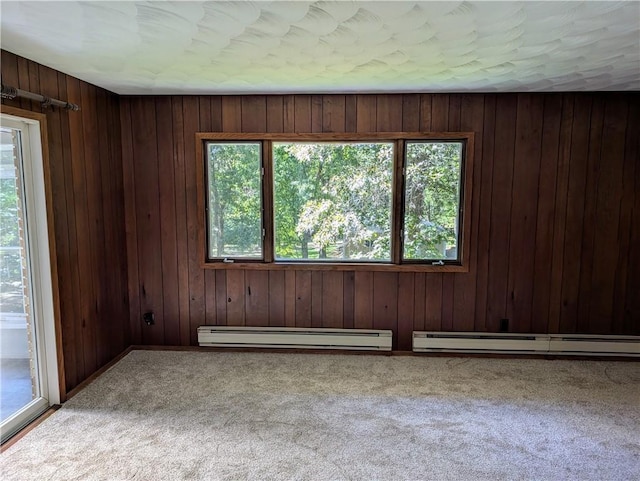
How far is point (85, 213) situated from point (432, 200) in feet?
9.16

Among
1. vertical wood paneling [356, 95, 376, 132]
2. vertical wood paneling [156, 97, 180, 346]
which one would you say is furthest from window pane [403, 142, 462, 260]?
vertical wood paneling [156, 97, 180, 346]

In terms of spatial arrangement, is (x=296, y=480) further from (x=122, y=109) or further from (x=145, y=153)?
(x=122, y=109)

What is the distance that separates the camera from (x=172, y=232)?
3.60 m

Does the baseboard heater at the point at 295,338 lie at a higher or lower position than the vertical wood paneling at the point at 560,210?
lower

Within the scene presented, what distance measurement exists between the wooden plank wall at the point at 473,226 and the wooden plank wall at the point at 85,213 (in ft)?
0.60

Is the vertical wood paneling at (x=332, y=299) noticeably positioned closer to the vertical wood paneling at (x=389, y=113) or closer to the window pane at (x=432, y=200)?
the window pane at (x=432, y=200)

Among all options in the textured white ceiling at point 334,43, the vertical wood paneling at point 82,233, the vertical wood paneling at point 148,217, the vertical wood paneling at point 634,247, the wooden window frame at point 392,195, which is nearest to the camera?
the textured white ceiling at point 334,43

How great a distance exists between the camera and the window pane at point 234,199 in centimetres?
354

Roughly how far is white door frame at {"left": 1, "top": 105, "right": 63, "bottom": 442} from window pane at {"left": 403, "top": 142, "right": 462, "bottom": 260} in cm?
268

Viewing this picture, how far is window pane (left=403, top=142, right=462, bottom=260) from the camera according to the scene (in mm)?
3445

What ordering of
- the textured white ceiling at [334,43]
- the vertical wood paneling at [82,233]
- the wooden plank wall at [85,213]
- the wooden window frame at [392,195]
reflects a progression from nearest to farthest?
the textured white ceiling at [334,43] → the wooden plank wall at [85,213] → the vertical wood paneling at [82,233] → the wooden window frame at [392,195]

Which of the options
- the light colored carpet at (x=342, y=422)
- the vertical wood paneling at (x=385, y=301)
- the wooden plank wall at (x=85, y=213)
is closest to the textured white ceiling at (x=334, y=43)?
the wooden plank wall at (x=85, y=213)

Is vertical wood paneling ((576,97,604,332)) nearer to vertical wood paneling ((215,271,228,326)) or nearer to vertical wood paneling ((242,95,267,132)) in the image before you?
vertical wood paneling ((242,95,267,132))

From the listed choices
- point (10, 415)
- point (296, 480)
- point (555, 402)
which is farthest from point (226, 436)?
point (555, 402)
